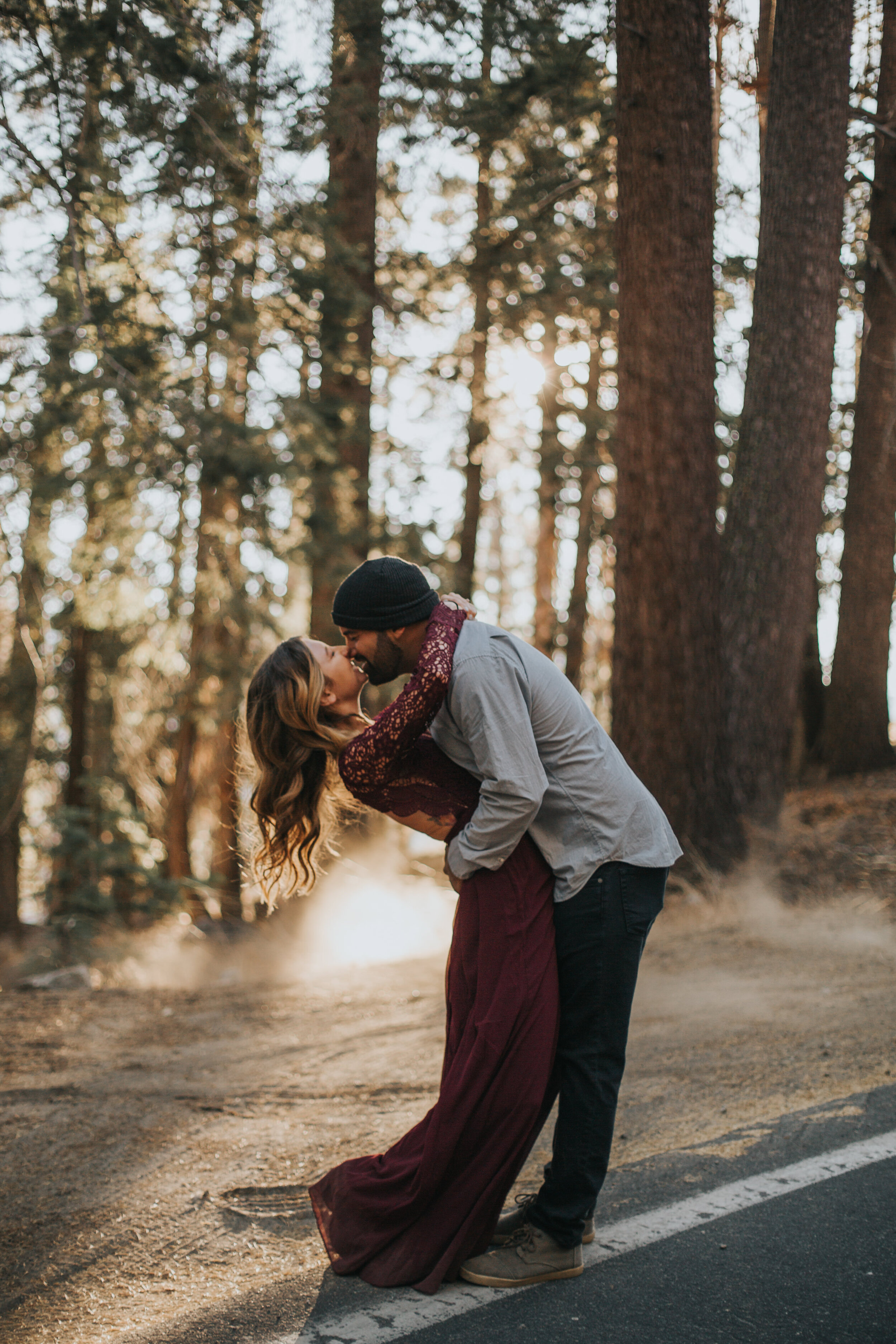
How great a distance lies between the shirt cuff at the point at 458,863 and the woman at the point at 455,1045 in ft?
0.23

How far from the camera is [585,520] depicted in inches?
800

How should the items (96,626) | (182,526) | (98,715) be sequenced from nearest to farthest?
1. (182,526)
2. (96,626)
3. (98,715)

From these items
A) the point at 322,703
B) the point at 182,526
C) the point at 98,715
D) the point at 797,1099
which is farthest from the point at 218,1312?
the point at 98,715

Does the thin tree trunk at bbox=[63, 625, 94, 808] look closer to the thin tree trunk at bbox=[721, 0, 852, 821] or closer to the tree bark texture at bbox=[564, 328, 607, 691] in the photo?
the tree bark texture at bbox=[564, 328, 607, 691]

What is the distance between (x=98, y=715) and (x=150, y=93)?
45.7 ft

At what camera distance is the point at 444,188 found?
18.4 m

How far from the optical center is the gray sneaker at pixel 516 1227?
313cm

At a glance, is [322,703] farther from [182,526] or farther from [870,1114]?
[182,526]

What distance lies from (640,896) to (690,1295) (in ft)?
3.54

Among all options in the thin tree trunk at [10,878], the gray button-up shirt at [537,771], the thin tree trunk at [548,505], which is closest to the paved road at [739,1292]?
the gray button-up shirt at [537,771]

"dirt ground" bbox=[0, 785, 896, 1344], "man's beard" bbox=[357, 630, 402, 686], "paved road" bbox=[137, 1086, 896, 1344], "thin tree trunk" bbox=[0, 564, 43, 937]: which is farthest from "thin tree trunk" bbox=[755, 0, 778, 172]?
"thin tree trunk" bbox=[0, 564, 43, 937]

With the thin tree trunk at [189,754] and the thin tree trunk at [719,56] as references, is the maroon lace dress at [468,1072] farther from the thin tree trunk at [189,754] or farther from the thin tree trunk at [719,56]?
the thin tree trunk at [189,754]

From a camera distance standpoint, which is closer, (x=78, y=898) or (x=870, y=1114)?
(x=870, y=1114)

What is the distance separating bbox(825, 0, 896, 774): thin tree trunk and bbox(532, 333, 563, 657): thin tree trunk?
4498mm
